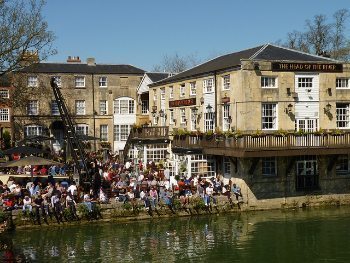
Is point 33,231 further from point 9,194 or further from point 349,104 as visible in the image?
point 349,104

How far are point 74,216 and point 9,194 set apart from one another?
3.50 m

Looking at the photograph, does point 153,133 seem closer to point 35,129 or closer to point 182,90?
point 182,90

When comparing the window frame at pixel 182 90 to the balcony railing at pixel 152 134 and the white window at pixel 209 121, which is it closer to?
the balcony railing at pixel 152 134

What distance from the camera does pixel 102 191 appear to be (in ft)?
94.5

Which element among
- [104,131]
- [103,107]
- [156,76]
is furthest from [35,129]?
[156,76]

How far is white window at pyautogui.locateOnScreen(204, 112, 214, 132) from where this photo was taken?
36.9 metres

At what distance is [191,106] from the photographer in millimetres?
39844

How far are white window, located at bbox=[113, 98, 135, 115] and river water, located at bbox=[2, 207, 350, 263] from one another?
26.8m

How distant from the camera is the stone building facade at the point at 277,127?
101ft

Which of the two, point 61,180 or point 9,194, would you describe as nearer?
point 9,194

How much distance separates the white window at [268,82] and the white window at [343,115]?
15.3 feet

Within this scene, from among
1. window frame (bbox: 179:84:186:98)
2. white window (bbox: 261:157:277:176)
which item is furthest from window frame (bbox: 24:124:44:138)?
white window (bbox: 261:157:277:176)

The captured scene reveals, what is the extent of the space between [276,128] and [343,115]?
16.2 ft

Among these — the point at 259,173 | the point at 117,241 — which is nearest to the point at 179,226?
the point at 117,241
